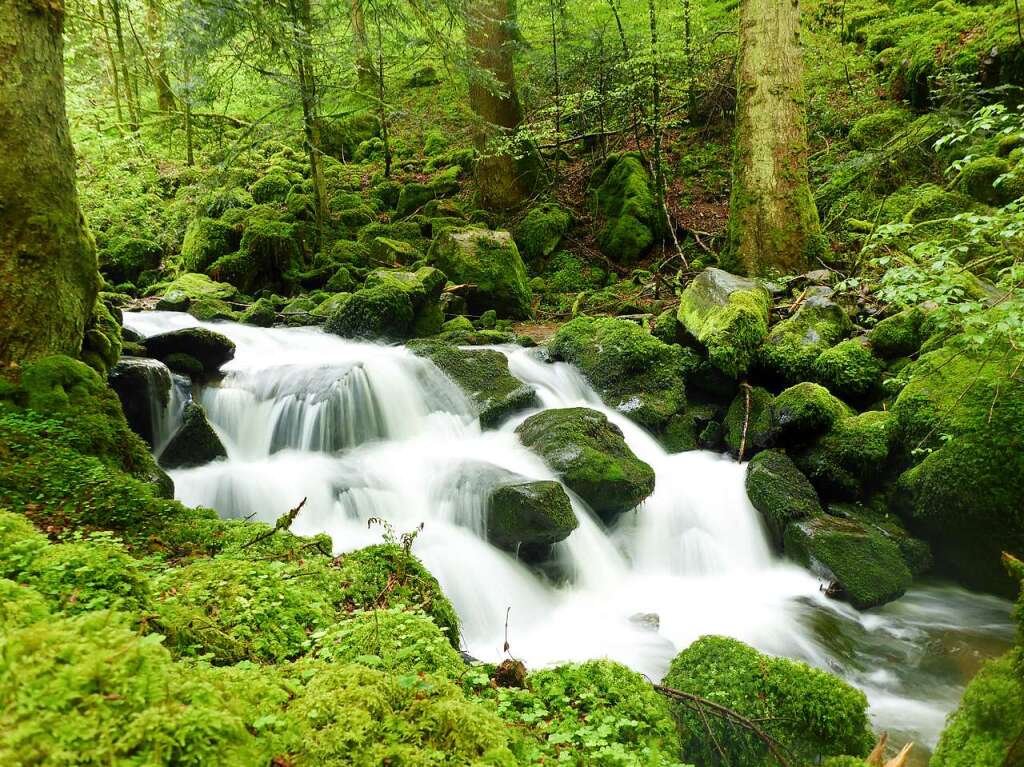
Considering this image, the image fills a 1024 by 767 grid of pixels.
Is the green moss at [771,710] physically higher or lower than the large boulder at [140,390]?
lower

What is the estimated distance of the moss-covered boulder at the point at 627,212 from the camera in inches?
521

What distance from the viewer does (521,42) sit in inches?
563

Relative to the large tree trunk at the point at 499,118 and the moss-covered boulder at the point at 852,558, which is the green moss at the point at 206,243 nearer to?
the large tree trunk at the point at 499,118

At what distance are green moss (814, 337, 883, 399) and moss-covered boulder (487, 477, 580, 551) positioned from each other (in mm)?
3899

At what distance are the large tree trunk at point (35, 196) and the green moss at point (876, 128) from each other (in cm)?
1321

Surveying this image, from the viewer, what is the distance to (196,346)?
Result: 7.59 m

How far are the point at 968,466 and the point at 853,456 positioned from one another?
1002mm

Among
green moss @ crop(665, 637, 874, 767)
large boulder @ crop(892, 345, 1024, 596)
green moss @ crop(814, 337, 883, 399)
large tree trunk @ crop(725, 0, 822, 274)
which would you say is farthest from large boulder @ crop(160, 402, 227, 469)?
large tree trunk @ crop(725, 0, 822, 274)

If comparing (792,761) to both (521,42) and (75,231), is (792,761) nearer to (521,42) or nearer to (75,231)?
(75,231)

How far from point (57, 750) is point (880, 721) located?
4.98 meters

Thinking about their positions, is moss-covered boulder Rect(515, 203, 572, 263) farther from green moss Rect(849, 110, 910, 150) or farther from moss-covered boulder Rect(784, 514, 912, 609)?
moss-covered boulder Rect(784, 514, 912, 609)

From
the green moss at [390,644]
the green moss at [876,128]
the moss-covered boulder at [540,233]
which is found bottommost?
the green moss at [390,644]

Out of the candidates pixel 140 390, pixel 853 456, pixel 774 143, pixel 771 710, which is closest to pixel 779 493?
pixel 853 456

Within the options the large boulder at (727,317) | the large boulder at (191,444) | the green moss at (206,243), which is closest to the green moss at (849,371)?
the large boulder at (727,317)
